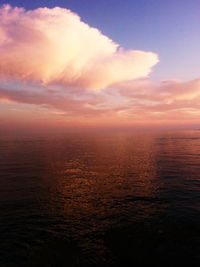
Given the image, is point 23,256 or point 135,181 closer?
point 23,256

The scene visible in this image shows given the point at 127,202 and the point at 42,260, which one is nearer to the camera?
the point at 42,260

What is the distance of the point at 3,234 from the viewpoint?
13.9 m

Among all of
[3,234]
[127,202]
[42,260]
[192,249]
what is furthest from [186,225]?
[3,234]

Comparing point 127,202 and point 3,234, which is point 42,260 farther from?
point 127,202

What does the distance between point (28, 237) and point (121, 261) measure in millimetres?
7838

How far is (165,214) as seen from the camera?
16953mm

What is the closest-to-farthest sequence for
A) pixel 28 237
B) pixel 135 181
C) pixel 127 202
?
pixel 28 237 → pixel 127 202 → pixel 135 181

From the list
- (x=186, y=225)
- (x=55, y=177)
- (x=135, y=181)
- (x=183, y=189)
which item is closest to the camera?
(x=186, y=225)

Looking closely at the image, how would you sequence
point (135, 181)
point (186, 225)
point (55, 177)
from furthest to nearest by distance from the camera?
point (55, 177), point (135, 181), point (186, 225)

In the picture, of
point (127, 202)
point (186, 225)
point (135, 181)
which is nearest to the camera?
point (186, 225)

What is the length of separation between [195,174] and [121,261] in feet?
90.2

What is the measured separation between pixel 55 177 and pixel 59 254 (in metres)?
21.2

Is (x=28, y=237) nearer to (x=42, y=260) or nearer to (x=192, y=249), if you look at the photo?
(x=42, y=260)

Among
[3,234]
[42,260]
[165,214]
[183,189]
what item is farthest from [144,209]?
[3,234]
